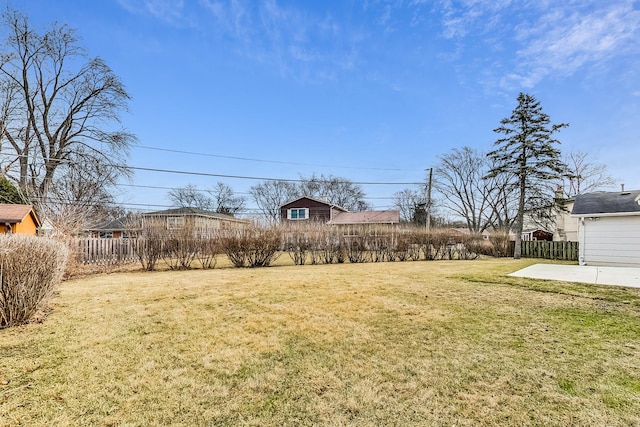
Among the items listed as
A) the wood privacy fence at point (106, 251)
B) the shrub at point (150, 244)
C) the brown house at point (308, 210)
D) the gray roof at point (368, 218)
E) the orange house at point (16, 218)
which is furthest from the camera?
the brown house at point (308, 210)

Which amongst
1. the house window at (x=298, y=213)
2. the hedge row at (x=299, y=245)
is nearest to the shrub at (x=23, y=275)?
the hedge row at (x=299, y=245)

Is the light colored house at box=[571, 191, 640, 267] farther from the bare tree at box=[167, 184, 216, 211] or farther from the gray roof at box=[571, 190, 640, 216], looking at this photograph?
the bare tree at box=[167, 184, 216, 211]

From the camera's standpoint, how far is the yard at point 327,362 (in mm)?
2562

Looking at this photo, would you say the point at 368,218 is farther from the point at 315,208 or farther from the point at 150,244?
the point at 150,244

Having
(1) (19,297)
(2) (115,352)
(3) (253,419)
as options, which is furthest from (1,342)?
(3) (253,419)

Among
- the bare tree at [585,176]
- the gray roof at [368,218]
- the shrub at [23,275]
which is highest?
the bare tree at [585,176]

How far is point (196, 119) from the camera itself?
18891 mm

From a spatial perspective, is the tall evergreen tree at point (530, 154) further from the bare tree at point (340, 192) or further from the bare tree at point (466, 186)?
the bare tree at point (340, 192)

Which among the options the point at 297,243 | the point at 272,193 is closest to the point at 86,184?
the point at 297,243

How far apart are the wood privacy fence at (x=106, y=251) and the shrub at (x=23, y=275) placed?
26.3 ft

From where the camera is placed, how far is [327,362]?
3562 millimetres

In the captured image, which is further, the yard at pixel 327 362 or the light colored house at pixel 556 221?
the light colored house at pixel 556 221

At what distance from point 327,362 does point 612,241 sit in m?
15.3

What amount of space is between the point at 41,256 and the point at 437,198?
A: 131ft
